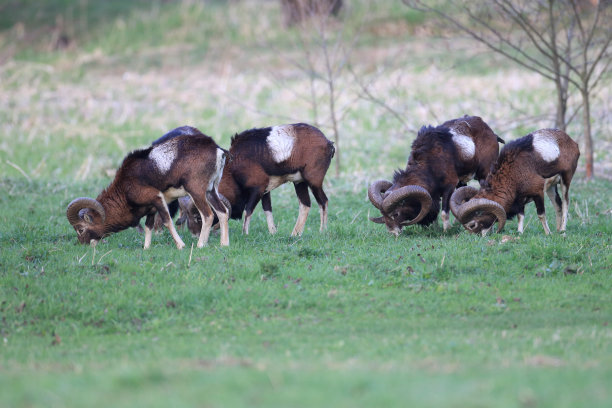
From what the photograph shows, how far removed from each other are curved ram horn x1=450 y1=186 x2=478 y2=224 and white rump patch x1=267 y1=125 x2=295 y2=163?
9.55 ft

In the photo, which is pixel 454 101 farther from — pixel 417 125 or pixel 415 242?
pixel 415 242

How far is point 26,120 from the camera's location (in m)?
28.5

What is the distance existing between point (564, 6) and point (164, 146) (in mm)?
10072

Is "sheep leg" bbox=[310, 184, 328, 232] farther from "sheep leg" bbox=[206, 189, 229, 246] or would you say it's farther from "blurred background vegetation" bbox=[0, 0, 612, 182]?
"blurred background vegetation" bbox=[0, 0, 612, 182]

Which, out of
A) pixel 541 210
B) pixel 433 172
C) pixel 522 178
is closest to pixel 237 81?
pixel 433 172

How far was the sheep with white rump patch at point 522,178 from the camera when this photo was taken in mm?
13445

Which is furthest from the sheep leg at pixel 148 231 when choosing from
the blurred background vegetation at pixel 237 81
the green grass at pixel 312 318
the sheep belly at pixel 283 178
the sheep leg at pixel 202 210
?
the blurred background vegetation at pixel 237 81

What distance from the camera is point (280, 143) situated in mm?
13719

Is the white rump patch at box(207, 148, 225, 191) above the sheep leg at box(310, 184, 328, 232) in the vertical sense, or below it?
above

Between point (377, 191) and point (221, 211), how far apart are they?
290 centimetres

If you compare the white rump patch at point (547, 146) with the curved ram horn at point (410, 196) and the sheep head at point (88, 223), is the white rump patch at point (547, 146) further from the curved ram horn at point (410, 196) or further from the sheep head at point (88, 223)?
the sheep head at point (88, 223)

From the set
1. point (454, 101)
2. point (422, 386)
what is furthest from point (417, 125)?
point (422, 386)

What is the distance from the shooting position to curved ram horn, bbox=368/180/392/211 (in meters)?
13.8

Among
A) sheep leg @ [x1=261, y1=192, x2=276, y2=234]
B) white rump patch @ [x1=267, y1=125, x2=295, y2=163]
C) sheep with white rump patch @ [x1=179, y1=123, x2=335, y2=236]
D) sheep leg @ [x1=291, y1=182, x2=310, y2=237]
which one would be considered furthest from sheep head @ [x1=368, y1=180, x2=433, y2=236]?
sheep leg @ [x1=261, y1=192, x2=276, y2=234]
